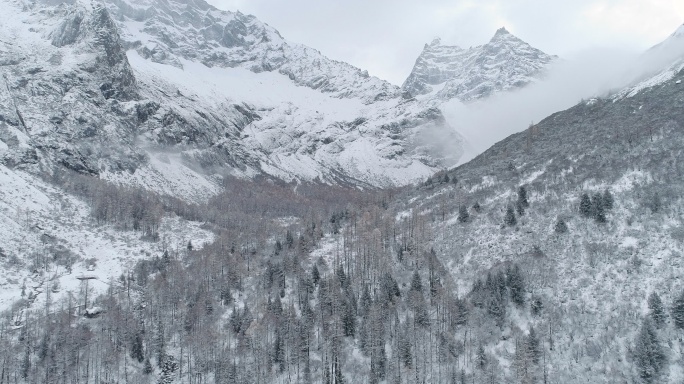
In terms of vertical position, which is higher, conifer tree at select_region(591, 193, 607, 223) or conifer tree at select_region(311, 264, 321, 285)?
conifer tree at select_region(591, 193, 607, 223)

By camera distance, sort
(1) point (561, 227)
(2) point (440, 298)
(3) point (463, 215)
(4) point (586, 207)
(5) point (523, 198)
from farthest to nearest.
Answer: (3) point (463, 215), (5) point (523, 198), (4) point (586, 207), (1) point (561, 227), (2) point (440, 298)

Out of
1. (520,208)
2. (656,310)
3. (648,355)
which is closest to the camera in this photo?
(648,355)

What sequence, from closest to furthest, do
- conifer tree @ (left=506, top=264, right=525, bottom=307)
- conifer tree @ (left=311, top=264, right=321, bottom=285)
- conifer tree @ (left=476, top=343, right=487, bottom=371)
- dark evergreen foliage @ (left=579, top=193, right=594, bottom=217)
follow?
1. conifer tree @ (left=476, top=343, right=487, bottom=371)
2. conifer tree @ (left=506, top=264, right=525, bottom=307)
3. dark evergreen foliage @ (left=579, top=193, right=594, bottom=217)
4. conifer tree @ (left=311, top=264, right=321, bottom=285)

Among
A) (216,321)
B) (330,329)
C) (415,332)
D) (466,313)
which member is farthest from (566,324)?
(216,321)

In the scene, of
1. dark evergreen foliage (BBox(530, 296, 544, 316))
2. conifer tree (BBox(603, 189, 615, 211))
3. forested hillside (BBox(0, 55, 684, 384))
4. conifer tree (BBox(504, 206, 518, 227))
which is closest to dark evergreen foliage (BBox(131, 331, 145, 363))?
forested hillside (BBox(0, 55, 684, 384))

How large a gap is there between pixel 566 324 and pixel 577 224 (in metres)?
26.2

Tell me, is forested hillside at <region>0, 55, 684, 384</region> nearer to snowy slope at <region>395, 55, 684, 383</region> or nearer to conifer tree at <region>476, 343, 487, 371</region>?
conifer tree at <region>476, 343, 487, 371</region>

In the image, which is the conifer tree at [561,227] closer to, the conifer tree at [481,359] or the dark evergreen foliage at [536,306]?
the dark evergreen foliage at [536,306]

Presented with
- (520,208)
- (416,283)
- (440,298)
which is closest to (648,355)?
(440,298)

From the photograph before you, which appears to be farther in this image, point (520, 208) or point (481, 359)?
point (520, 208)

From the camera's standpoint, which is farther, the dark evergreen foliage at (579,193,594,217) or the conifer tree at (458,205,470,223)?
the conifer tree at (458,205,470,223)

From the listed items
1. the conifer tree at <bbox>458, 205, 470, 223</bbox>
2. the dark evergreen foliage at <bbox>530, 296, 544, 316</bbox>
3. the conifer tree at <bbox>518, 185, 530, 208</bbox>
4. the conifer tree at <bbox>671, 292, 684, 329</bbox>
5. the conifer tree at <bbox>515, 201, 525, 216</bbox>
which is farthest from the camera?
the conifer tree at <bbox>458, 205, 470, 223</bbox>

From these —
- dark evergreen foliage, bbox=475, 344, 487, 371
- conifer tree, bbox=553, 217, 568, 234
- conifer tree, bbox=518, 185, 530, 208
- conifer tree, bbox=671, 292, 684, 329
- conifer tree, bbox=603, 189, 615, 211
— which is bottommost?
dark evergreen foliage, bbox=475, 344, 487, 371

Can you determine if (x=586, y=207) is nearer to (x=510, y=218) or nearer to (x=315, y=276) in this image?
(x=510, y=218)
